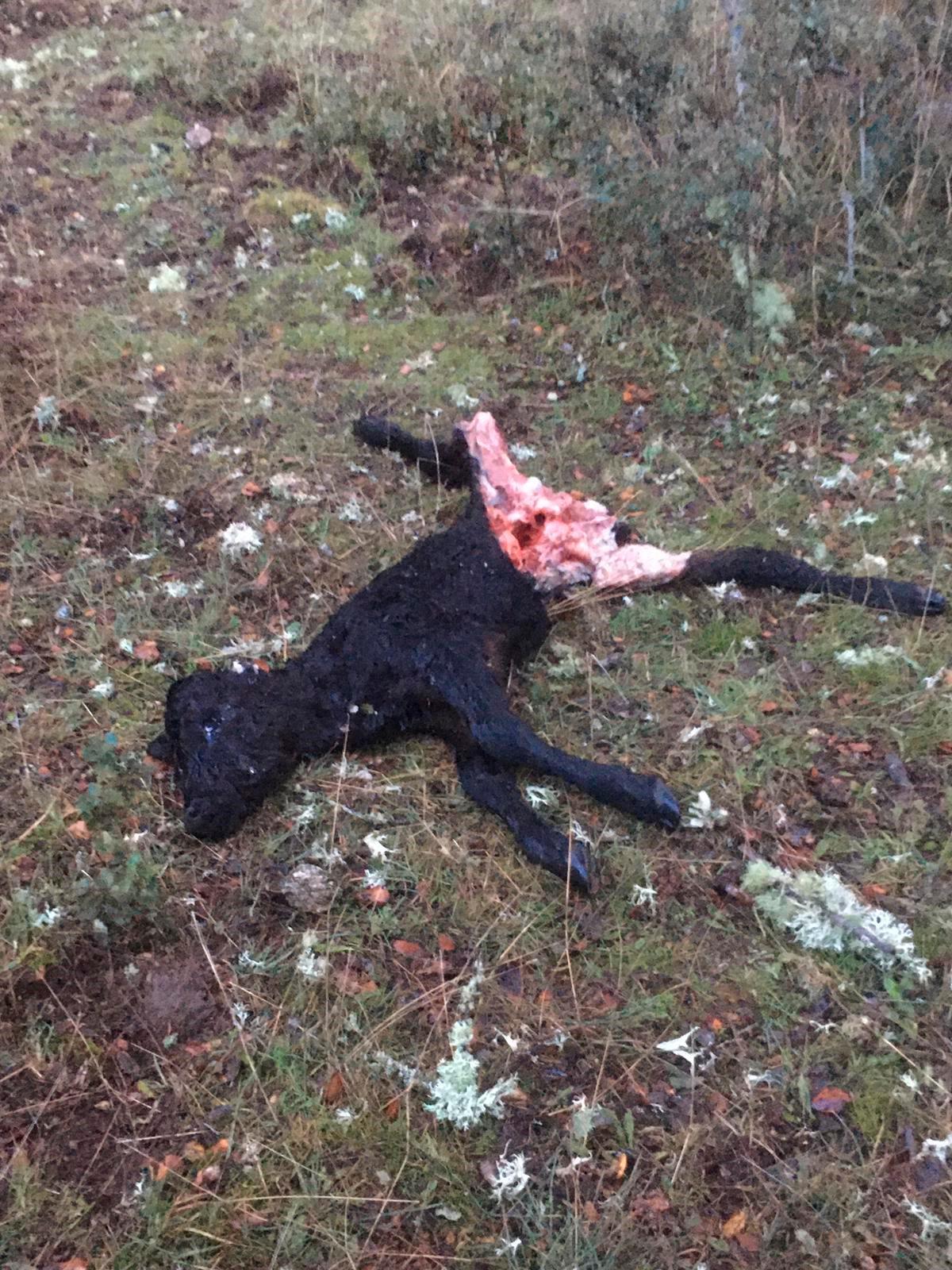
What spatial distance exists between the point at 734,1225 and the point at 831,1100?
0.36 metres

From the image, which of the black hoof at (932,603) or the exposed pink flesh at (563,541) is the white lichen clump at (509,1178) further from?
the black hoof at (932,603)

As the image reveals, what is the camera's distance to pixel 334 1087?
204 centimetres

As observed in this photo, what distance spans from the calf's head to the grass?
88 mm

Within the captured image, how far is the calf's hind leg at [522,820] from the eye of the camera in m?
2.38

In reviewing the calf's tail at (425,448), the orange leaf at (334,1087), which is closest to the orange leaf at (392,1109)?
the orange leaf at (334,1087)

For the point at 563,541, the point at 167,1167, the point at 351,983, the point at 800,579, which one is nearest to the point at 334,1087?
the point at 351,983

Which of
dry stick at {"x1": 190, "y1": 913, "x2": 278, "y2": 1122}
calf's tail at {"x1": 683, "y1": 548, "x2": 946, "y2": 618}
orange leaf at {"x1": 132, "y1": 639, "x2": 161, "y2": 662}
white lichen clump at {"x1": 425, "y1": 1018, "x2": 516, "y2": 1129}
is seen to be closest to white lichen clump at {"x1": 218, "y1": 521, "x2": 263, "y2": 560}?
orange leaf at {"x1": 132, "y1": 639, "x2": 161, "y2": 662}

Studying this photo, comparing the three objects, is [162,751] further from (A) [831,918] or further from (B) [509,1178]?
(A) [831,918]

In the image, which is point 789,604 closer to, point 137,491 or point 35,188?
point 137,491

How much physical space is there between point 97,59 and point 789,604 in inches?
298

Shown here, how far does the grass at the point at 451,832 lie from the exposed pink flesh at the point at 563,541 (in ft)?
0.39

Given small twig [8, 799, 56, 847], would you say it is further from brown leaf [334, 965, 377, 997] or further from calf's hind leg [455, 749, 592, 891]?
calf's hind leg [455, 749, 592, 891]

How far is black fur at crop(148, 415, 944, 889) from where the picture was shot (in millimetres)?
2494

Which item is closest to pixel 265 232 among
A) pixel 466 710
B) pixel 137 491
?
pixel 137 491
